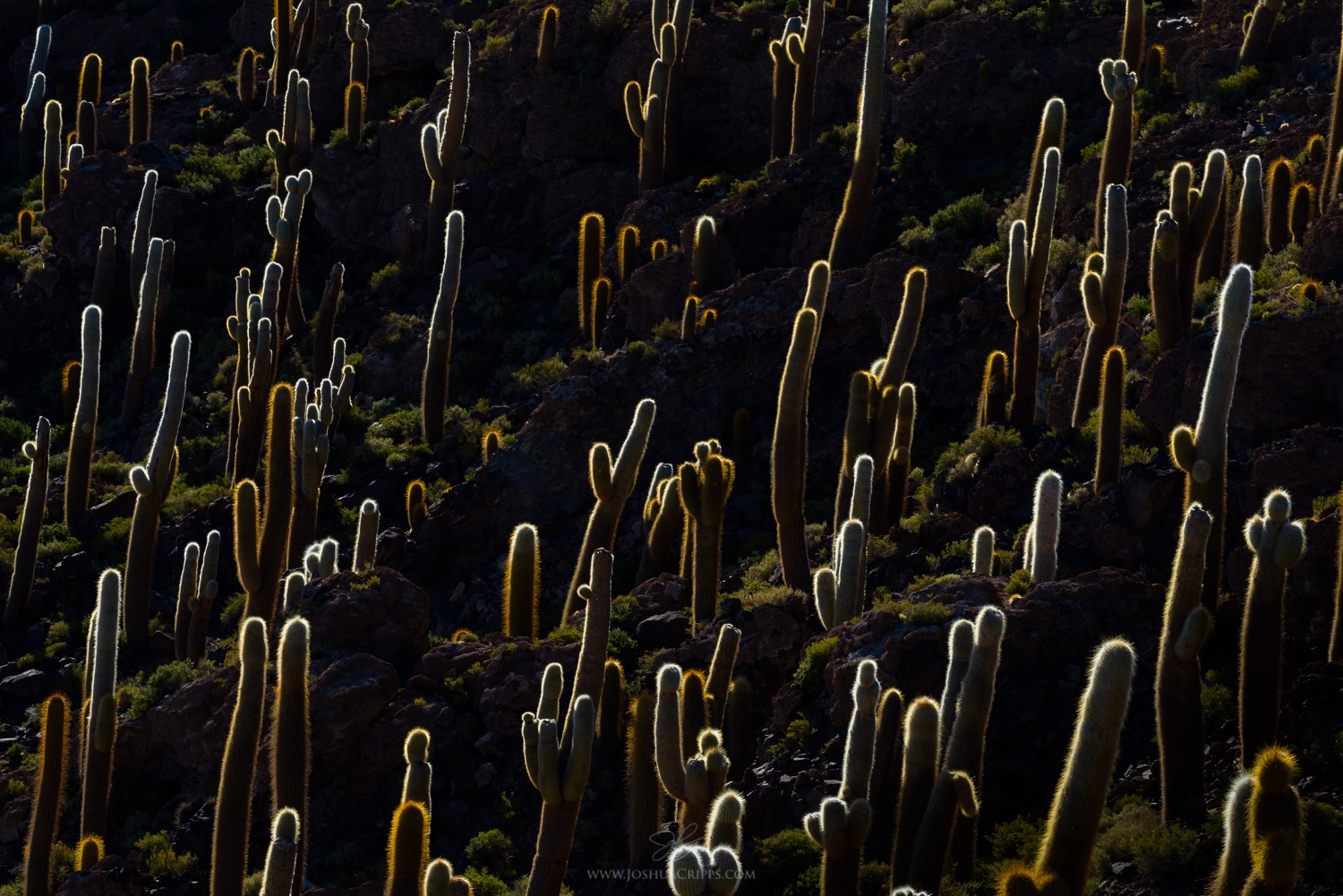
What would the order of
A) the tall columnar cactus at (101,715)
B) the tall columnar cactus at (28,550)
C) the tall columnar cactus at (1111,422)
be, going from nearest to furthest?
the tall columnar cactus at (1111,422) < the tall columnar cactus at (101,715) < the tall columnar cactus at (28,550)

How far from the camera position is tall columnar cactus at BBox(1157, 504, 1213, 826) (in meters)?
11.0

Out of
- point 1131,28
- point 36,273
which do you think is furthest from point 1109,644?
point 36,273

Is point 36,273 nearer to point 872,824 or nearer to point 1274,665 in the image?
point 872,824

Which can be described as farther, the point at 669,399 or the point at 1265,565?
the point at 669,399

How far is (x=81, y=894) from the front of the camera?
1334 centimetres

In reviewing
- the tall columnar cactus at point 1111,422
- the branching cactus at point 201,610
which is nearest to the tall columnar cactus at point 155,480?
the branching cactus at point 201,610

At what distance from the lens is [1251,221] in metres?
17.5

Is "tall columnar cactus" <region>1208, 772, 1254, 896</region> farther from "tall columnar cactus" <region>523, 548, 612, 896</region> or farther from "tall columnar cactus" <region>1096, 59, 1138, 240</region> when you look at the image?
"tall columnar cactus" <region>1096, 59, 1138, 240</region>

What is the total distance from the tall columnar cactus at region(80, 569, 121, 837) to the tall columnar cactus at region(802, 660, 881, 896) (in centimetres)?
766

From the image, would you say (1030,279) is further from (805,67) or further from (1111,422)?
(805,67)

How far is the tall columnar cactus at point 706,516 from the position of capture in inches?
605

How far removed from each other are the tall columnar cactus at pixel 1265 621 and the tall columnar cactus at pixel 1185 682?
0.29 metres

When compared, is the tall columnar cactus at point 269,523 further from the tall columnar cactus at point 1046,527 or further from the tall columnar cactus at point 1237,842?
the tall columnar cactus at point 1237,842

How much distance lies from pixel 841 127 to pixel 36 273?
13969mm
